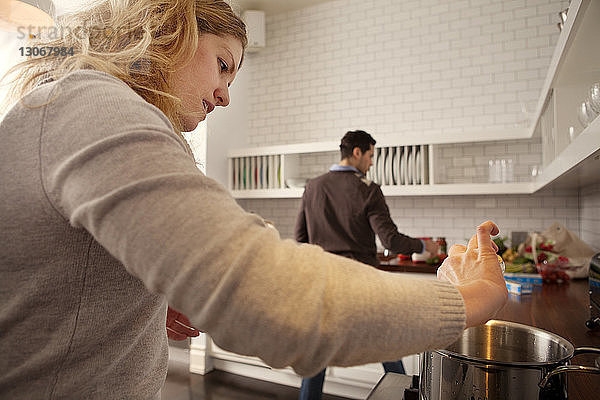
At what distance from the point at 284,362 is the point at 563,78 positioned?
2.11 m

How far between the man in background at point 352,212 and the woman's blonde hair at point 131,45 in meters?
2.12

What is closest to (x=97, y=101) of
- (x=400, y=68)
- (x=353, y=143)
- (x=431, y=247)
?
(x=353, y=143)

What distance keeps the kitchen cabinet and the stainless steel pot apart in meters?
0.53

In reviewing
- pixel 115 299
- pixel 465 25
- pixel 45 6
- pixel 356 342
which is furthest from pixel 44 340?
pixel 465 25

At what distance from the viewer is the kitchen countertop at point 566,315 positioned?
1.08 meters

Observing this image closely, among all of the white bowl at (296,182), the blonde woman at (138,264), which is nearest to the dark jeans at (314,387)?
the blonde woman at (138,264)

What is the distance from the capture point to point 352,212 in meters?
2.89

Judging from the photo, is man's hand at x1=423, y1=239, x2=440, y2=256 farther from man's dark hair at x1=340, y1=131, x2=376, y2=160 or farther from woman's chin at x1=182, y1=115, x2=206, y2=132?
woman's chin at x1=182, y1=115, x2=206, y2=132

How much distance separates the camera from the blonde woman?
48cm

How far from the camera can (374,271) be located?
22.2 inches

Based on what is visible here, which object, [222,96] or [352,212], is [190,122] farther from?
[352,212]

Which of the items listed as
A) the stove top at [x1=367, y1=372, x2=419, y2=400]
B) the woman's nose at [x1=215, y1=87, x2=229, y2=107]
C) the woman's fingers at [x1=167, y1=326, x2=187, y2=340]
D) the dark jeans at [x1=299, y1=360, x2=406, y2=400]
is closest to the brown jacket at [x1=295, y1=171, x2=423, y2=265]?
the dark jeans at [x1=299, y1=360, x2=406, y2=400]

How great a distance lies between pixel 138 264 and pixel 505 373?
0.61 m

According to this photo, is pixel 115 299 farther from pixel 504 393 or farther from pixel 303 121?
pixel 303 121
